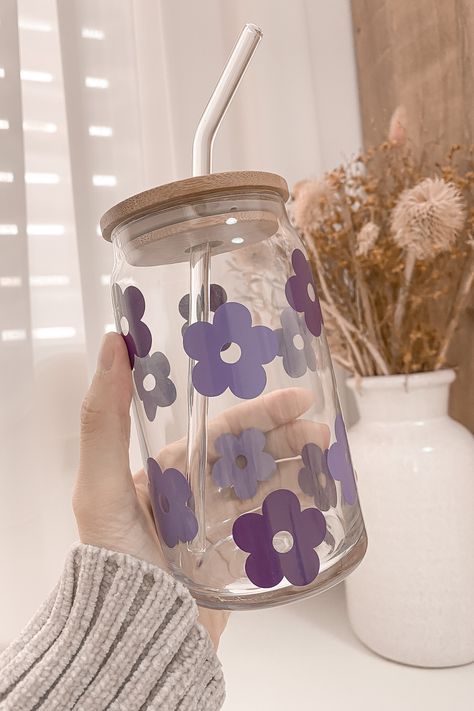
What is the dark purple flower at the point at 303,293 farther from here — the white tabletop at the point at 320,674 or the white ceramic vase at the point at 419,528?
the white tabletop at the point at 320,674

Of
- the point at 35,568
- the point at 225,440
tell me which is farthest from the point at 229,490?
the point at 35,568

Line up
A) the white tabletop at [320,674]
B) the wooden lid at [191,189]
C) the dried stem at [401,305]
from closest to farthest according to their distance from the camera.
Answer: the wooden lid at [191,189] < the white tabletop at [320,674] < the dried stem at [401,305]

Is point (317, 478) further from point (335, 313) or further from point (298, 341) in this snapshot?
point (335, 313)

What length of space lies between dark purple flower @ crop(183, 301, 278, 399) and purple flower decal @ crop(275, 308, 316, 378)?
2cm

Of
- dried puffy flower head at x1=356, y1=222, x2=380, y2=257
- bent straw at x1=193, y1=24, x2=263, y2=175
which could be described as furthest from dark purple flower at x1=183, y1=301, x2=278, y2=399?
dried puffy flower head at x1=356, y1=222, x2=380, y2=257

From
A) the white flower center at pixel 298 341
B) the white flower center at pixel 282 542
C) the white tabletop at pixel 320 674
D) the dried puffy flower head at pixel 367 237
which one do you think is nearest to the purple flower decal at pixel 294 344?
the white flower center at pixel 298 341

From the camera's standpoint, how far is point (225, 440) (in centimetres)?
41

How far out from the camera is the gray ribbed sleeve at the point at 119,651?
0.45m

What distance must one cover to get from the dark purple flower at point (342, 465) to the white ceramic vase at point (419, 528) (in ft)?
1.03

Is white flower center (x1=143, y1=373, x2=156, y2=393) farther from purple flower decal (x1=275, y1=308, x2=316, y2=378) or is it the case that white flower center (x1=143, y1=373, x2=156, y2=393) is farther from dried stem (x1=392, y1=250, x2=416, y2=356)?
dried stem (x1=392, y1=250, x2=416, y2=356)

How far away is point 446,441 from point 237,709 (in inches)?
15.1

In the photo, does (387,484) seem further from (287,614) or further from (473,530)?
(287,614)

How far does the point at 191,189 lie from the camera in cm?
37

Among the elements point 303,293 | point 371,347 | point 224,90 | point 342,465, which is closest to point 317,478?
point 342,465
